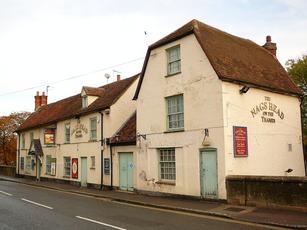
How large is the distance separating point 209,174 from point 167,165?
10.5 feet

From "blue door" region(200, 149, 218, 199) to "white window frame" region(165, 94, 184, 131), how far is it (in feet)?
7.21

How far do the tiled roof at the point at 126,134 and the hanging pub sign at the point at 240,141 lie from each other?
7067 millimetres

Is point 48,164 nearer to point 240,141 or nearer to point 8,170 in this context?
point 8,170

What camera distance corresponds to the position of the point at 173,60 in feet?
63.1

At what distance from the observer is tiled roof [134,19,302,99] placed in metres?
17.2

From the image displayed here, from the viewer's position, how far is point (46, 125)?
109 ft

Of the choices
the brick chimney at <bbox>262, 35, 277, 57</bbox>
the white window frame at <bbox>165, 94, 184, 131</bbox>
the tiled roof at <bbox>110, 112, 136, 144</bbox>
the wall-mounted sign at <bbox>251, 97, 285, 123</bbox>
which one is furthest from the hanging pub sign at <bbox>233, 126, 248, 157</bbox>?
the brick chimney at <bbox>262, 35, 277, 57</bbox>

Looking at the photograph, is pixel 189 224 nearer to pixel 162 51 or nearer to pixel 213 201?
pixel 213 201

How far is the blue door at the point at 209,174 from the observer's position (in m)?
16.3

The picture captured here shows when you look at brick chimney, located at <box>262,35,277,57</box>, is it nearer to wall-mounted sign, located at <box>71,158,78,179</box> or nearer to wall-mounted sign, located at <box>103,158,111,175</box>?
wall-mounted sign, located at <box>103,158,111,175</box>

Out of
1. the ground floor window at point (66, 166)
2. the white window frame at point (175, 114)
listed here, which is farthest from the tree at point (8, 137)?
the white window frame at point (175, 114)

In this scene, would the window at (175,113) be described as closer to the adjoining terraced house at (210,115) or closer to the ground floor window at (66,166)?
the adjoining terraced house at (210,115)

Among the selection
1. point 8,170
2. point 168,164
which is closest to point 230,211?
point 168,164

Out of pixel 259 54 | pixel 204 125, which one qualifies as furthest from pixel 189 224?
pixel 259 54
